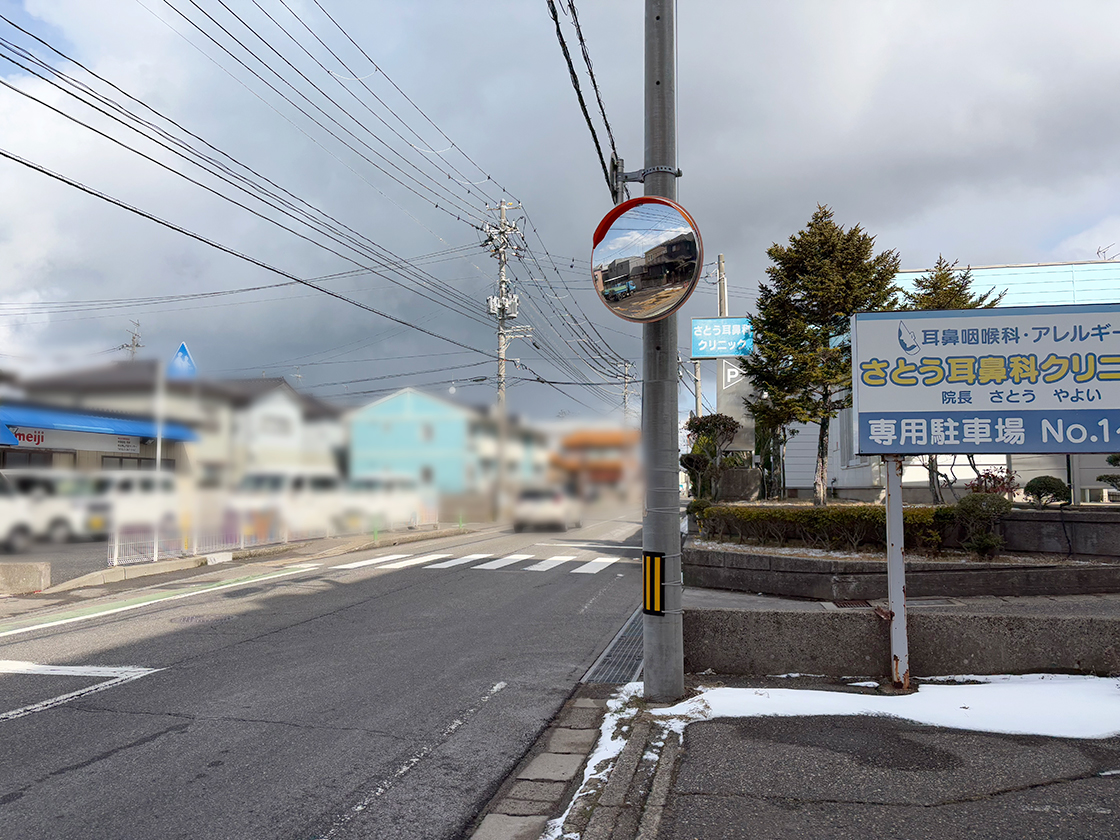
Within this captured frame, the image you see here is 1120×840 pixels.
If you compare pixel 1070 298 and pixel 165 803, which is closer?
pixel 165 803

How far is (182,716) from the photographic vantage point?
17.2ft

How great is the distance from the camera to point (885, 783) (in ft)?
12.5

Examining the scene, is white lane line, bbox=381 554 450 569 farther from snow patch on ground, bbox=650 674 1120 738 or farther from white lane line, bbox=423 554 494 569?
snow patch on ground, bbox=650 674 1120 738

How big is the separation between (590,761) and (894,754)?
1.75 meters

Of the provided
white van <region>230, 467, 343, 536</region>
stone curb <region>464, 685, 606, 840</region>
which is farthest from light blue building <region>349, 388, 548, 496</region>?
stone curb <region>464, 685, 606, 840</region>

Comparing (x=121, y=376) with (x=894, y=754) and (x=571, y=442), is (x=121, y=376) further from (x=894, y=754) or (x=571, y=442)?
(x=894, y=754)

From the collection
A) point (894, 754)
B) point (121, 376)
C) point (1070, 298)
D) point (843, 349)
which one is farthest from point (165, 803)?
point (1070, 298)

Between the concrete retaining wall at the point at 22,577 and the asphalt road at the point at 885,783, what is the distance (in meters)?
11.5

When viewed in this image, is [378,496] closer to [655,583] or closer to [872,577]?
[655,583]

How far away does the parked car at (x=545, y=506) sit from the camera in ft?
27.9

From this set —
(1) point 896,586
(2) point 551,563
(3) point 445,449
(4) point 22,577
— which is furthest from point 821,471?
(4) point 22,577

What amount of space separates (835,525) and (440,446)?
6.69m

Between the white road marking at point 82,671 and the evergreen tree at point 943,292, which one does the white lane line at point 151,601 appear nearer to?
the white road marking at point 82,671

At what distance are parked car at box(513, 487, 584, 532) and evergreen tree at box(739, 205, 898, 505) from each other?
8461 millimetres
